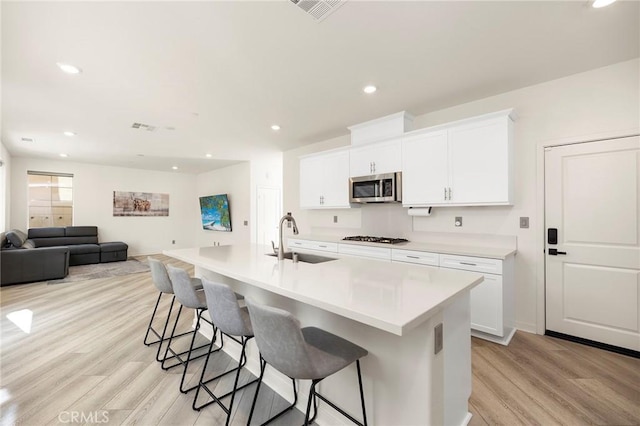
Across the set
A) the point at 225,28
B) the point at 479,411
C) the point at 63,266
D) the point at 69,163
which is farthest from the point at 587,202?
the point at 69,163

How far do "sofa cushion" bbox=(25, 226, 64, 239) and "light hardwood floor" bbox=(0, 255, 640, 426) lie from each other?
4.55m

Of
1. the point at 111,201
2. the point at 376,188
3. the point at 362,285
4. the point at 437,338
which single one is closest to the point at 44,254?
the point at 111,201

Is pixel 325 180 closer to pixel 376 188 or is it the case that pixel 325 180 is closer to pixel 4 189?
pixel 376 188

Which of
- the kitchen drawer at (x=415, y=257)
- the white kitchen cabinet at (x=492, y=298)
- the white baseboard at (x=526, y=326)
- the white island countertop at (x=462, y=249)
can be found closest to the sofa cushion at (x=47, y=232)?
the white island countertop at (x=462, y=249)

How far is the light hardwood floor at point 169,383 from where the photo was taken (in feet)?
5.94

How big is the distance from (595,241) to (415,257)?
163cm

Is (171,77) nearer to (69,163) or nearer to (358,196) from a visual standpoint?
(358,196)

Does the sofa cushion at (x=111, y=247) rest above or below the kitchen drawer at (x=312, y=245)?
below

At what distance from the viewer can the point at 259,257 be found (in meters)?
2.43

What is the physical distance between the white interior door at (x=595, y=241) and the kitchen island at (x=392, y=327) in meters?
1.88

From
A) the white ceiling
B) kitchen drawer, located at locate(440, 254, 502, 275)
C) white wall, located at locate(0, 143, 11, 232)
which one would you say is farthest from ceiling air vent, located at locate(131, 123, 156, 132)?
kitchen drawer, located at locate(440, 254, 502, 275)

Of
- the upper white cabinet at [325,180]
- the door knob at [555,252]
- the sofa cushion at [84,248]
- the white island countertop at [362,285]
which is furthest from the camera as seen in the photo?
the sofa cushion at [84,248]

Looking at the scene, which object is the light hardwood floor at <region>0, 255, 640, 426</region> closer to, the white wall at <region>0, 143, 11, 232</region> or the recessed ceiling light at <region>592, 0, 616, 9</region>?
the recessed ceiling light at <region>592, 0, 616, 9</region>
